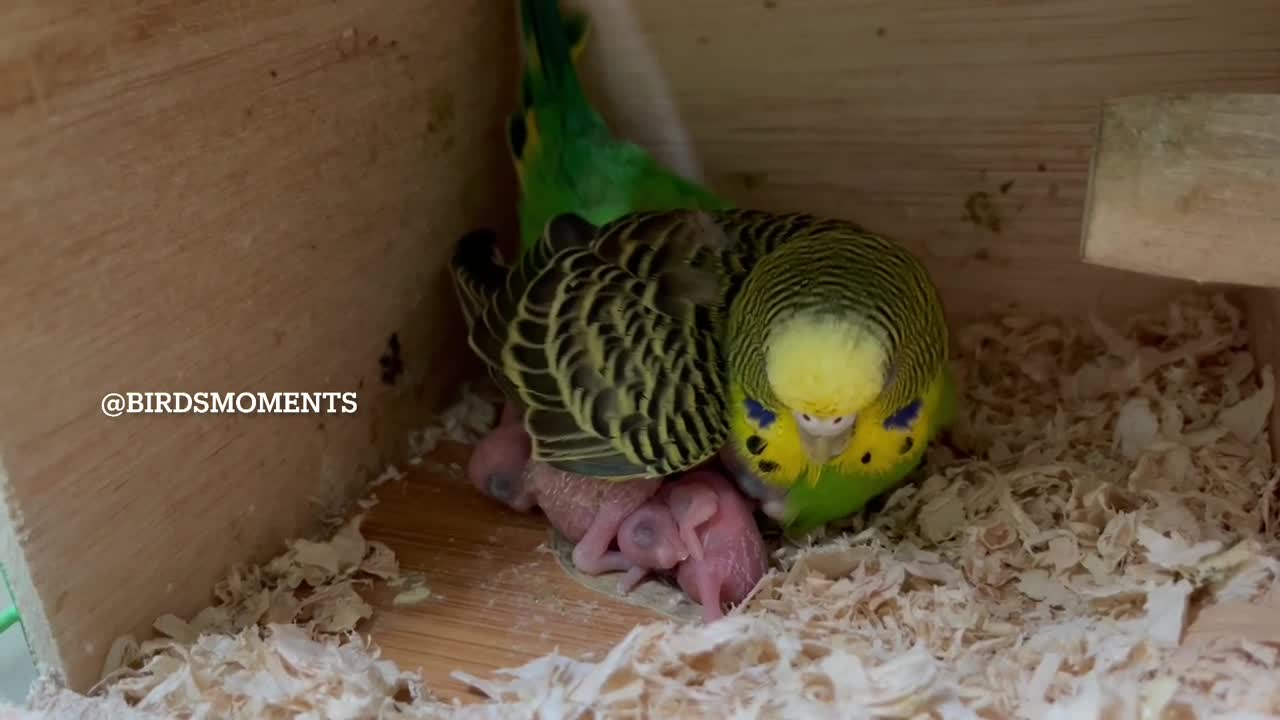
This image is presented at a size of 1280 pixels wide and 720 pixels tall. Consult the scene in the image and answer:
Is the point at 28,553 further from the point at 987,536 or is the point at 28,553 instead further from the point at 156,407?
the point at 987,536

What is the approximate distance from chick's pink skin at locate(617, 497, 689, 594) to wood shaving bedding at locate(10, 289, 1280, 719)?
0.42 ft

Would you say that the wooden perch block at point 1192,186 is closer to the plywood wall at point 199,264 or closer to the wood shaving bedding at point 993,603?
the wood shaving bedding at point 993,603

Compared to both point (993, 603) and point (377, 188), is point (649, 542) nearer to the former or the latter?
point (993, 603)

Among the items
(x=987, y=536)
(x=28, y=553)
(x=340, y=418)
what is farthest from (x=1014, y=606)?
(x=28, y=553)

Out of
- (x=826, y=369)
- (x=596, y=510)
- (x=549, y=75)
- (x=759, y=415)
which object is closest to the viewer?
(x=826, y=369)

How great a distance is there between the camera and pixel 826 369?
1.22 meters

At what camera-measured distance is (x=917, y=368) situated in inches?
54.1

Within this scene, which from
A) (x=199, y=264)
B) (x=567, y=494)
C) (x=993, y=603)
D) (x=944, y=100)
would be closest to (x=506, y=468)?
(x=567, y=494)

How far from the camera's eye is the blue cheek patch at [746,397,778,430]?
4.44 feet

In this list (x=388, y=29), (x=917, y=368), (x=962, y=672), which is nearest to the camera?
(x=962, y=672)

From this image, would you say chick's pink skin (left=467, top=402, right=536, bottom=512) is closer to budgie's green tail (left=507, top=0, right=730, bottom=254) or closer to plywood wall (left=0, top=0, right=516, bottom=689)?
plywood wall (left=0, top=0, right=516, bottom=689)

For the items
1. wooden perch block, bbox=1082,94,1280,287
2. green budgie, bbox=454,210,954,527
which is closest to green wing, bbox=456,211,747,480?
green budgie, bbox=454,210,954,527

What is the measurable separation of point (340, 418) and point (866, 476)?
2.50 ft

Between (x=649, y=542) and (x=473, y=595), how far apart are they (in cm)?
25
